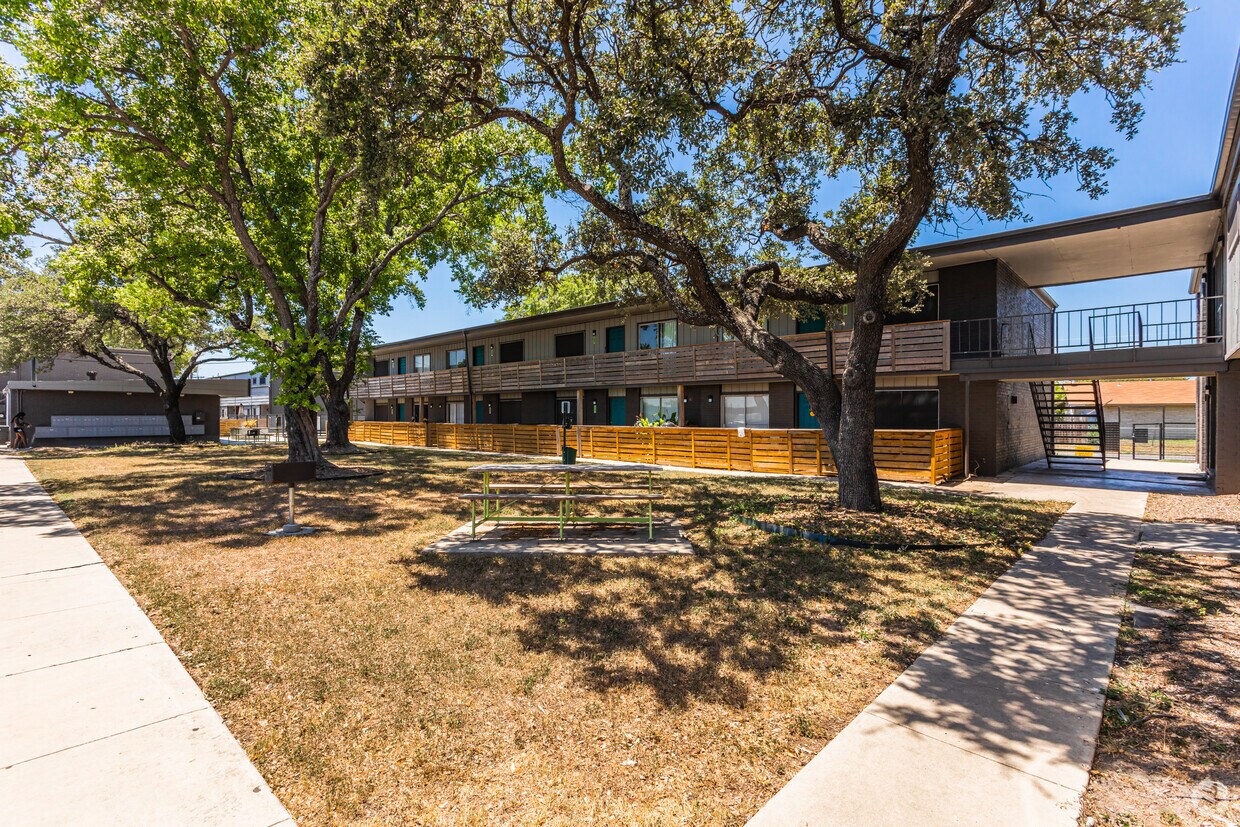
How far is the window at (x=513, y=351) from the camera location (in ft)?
92.3

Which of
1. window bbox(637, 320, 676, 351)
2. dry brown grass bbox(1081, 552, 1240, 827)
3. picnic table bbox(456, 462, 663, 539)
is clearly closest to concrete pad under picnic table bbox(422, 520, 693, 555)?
picnic table bbox(456, 462, 663, 539)

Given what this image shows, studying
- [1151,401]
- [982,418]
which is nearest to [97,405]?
[982,418]

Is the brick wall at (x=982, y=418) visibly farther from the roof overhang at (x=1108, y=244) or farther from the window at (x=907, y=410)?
the roof overhang at (x=1108, y=244)

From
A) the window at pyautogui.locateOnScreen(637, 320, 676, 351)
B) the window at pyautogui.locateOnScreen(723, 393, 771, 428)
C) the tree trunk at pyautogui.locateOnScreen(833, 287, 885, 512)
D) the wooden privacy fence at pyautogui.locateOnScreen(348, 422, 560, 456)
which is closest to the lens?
the tree trunk at pyautogui.locateOnScreen(833, 287, 885, 512)

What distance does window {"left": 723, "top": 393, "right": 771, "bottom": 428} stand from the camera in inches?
754

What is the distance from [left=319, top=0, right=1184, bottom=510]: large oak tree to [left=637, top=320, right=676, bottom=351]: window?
401 inches

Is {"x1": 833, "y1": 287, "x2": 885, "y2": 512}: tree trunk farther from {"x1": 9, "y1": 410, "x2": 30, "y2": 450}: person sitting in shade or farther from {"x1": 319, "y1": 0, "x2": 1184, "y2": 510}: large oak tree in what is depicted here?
{"x1": 9, "y1": 410, "x2": 30, "y2": 450}: person sitting in shade

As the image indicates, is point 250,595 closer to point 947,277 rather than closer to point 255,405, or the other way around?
point 947,277

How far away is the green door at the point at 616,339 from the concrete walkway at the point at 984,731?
19.2m

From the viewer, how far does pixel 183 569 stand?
6.28m

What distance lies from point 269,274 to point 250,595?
1291cm

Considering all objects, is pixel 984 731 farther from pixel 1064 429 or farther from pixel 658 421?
pixel 1064 429

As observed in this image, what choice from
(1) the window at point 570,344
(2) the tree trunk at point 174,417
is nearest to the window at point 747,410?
(1) the window at point 570,344

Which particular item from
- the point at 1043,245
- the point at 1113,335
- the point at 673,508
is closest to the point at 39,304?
the point at 673,508
